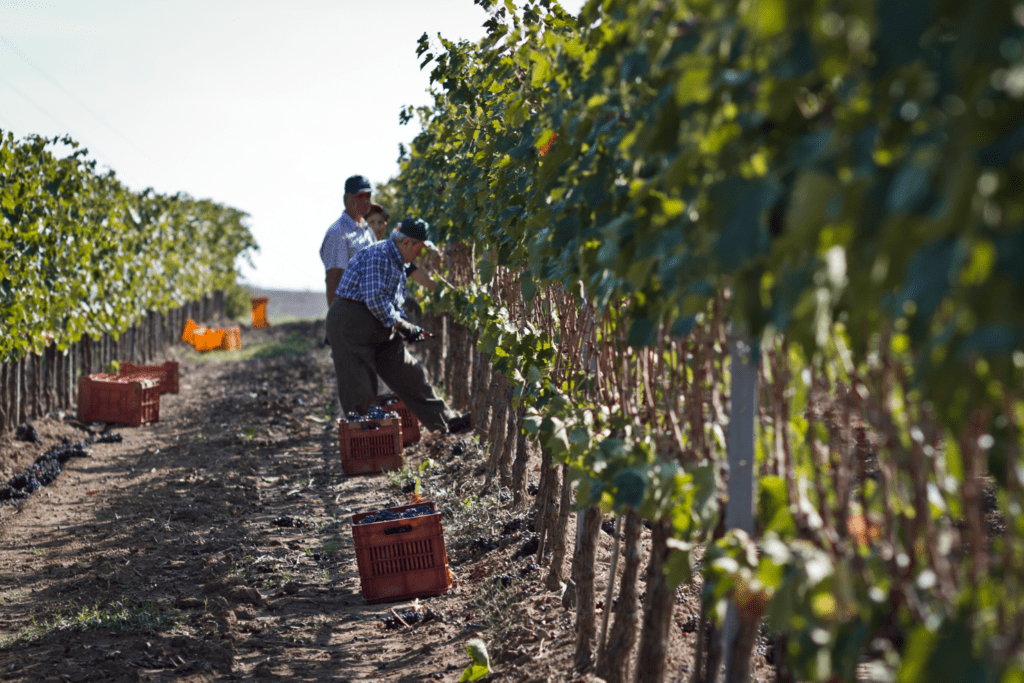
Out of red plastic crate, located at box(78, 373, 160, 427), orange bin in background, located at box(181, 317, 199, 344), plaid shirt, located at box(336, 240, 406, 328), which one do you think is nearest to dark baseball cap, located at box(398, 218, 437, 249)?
plaid shirt, located at box(336, 240, 406, 328)

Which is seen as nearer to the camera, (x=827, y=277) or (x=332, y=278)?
(x=827, y=277)

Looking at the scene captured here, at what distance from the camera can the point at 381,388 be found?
12844 mm

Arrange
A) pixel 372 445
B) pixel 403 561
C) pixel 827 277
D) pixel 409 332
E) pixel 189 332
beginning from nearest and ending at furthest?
pixel 827 277
pixel 403 561
pixel 409 332
pixel 372 445
pixel 189 332

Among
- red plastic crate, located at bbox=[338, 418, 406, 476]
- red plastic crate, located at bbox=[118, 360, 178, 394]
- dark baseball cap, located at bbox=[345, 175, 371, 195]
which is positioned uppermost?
dark baseball cap, located at bbox=[345, 175, 371, 195]

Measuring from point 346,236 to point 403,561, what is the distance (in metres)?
3.73

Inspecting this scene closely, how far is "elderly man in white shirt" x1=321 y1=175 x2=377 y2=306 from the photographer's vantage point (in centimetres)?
744

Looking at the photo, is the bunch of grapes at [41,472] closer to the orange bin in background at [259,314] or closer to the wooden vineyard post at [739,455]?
the wooden vineyard post at [739,455]

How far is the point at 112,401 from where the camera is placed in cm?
1006

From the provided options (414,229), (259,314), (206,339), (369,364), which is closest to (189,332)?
(206,339)

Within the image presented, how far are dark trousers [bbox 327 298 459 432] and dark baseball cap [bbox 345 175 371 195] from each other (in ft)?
3.81

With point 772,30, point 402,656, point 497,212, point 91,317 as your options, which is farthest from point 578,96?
point 91,317

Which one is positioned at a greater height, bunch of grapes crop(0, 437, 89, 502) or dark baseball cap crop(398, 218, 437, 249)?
dark baseball cap crop(398, 218, 437, 249)

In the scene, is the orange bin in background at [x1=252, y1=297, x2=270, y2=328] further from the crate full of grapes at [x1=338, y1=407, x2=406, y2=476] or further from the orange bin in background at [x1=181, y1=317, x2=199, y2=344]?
the crate full of grapes at [x1=338, y1=407, x2=406, y2=476]

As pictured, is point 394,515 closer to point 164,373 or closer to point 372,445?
point 372,445
